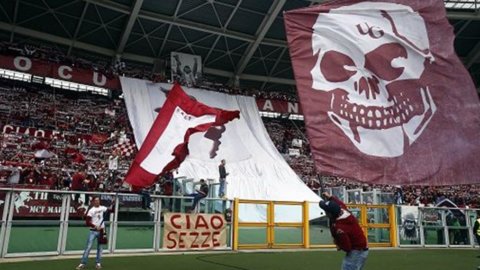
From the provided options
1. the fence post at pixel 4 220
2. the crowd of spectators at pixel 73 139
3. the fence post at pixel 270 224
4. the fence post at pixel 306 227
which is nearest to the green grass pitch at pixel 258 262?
the fence post at pixel 4 220

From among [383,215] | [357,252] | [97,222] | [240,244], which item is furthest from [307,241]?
[357,252]

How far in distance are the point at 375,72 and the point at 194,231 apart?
9188 mm

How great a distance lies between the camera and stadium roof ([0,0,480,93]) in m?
29.5

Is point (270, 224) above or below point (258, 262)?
above

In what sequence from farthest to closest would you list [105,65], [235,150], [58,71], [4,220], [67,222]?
[105,65], [235,150], [58,71], [67,222], [4,220]

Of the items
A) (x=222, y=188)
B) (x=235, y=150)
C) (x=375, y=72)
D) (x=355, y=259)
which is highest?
(x=235, y=150)

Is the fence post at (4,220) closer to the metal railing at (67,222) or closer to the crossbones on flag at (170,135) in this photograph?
the metal railing at (67,222)

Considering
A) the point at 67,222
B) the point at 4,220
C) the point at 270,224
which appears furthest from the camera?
the point at 270,224

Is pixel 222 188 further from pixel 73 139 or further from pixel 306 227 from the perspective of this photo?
pixel 73 139

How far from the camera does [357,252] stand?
591 centimetres

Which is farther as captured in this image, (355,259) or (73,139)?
(73,139)

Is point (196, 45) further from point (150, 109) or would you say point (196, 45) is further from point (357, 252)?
point (357, 252)

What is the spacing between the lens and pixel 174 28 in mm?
A: 32531

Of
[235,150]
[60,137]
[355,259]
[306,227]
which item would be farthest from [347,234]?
[60,137]
